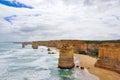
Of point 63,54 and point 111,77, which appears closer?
point 111,77

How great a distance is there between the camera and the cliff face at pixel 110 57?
31.2 metres

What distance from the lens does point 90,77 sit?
2977 cm

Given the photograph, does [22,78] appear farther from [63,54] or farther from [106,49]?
[106,49]

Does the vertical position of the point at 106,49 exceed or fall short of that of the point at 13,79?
it exceeds it

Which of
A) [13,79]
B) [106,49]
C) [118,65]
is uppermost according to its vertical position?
[106,49]

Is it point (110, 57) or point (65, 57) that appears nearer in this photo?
point (110, 57)

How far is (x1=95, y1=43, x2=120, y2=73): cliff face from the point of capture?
31239 mm

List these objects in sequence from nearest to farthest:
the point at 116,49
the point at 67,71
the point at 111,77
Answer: the point at 111,77 → the point at 116,49 → the point at 67,71

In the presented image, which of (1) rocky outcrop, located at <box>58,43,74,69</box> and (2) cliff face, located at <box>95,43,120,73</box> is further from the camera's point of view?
(1) rocky outcrop, located at <box>58,43,74,69</box>

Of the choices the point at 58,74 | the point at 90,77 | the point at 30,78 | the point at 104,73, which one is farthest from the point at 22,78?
the point at 104,73

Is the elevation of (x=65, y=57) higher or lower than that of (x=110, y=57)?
lower

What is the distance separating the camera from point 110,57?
110 ft

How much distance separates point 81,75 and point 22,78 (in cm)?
970

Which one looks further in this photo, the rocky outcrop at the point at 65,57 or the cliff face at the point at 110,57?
the rocky outcrop at the point at 65,57
